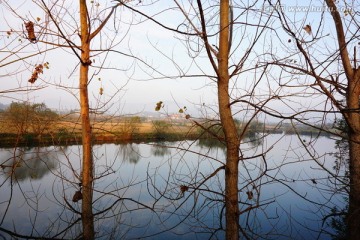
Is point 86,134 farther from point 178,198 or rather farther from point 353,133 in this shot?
point 353,133

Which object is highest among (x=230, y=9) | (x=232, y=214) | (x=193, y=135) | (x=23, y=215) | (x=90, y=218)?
(x=230, y=9)

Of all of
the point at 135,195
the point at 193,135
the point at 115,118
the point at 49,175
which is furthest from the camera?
the point at 49,175

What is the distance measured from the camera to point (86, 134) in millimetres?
2430

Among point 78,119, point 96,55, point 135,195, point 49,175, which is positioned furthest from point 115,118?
point 49,175

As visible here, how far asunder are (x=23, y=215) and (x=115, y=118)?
8.92 metres

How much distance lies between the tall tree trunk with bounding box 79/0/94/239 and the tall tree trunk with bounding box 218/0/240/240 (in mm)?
1199

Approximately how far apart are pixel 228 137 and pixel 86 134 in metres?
1.28

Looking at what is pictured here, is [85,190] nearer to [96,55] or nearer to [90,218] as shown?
[90,218]

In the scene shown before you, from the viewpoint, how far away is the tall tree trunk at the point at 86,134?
2.34 m

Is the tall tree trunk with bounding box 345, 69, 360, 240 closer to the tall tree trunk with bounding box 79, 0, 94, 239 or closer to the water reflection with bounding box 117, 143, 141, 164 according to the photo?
the water reflection with bounding box 117, 143, 141, 164

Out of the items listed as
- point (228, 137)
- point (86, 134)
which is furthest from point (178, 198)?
point (86, 134)

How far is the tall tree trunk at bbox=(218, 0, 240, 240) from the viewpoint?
5.84ft

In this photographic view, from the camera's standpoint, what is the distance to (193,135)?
251 cm

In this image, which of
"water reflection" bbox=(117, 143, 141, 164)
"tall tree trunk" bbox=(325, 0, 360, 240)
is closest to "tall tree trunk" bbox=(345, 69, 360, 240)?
"tall tree trunk" bbox=(325, 0, 360, 240)
